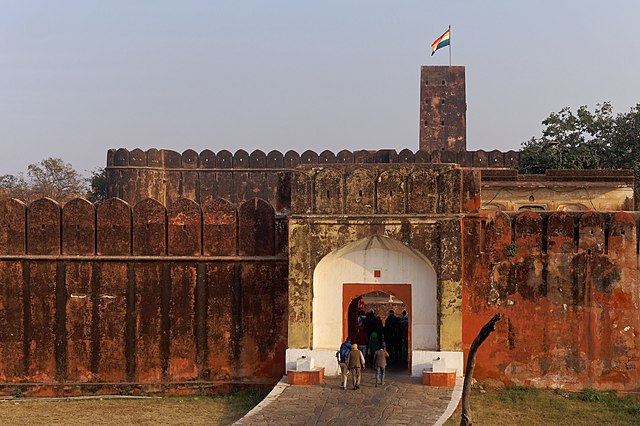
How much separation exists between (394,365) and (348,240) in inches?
94.3

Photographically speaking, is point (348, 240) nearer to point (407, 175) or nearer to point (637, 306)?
point (407, 175)

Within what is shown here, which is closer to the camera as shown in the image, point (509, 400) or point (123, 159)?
point (509, 400)

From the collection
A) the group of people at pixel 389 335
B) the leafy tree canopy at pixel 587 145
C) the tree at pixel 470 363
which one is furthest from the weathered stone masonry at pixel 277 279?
the leafy tree canopy at pixel 587 145

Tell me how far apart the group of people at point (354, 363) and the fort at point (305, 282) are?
465 mm

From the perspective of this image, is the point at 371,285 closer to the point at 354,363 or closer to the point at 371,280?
the point at 371,280

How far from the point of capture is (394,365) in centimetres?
1313

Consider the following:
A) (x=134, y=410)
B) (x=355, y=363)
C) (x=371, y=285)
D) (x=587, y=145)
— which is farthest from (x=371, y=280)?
(x=587, y=145)

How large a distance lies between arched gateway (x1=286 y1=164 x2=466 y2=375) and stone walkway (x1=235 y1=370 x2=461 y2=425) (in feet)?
2.08

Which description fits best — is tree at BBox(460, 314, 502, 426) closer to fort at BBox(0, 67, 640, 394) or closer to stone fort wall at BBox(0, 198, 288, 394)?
fort at BBox(0, 67, 640, 394)

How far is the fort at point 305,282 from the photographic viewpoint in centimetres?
1208

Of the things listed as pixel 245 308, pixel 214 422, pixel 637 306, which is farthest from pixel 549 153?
pixel 214 422

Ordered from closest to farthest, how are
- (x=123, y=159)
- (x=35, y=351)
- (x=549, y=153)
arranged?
(x=35, y=351) < (x=549, y=153) < (x=123, y=159)

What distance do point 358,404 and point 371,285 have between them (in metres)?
2.38

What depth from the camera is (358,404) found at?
10609 mm
